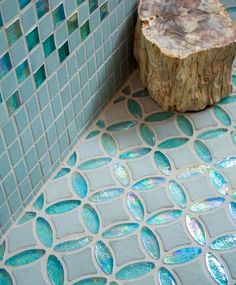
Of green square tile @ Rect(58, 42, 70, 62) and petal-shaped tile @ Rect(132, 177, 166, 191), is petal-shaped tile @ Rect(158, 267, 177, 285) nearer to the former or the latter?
petal-shaped tile @ Rect(132, 177, 166, 191)

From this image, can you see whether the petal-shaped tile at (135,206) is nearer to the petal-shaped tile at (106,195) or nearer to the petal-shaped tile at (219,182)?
the petal-shaped tile at (106,195)

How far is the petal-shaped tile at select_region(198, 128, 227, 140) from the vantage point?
1307 millimetres

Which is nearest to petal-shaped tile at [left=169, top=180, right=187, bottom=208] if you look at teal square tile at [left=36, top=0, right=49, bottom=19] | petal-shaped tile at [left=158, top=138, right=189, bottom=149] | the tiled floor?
the tiled floor

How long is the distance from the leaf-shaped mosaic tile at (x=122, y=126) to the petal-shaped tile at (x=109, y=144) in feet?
0.08

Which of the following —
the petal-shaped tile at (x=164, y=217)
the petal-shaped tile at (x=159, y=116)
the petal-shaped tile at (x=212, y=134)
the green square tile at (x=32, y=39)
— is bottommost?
the petal-shaped tile at (x=164, y=217)

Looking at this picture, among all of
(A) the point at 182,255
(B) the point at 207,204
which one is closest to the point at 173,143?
(B) the point at 207,204

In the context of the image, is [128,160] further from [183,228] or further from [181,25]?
[181,25]

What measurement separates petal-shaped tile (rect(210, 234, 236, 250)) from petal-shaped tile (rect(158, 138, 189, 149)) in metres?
0.26

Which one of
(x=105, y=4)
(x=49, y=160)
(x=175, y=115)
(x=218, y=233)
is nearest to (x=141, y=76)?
(x=175, y=115)

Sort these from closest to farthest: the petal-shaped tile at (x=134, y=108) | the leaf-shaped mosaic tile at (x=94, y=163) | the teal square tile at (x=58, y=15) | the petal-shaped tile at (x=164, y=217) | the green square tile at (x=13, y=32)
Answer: the green square tile at (x=13, y=32)
the teal square tile at (x=58, y=15)
the petal-shaped tile at (x=164, y=217)
the leaf-shaped mosaic tile at (x=94, y=163)
the petal-shaped tile at (x=134, y=108)

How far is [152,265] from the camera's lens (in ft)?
3.57

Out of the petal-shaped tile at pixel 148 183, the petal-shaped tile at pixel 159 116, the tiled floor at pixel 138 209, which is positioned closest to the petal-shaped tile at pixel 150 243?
the tiled floor at pixel 138 209

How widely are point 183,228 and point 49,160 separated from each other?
0.33m

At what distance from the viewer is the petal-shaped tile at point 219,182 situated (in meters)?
1.20
